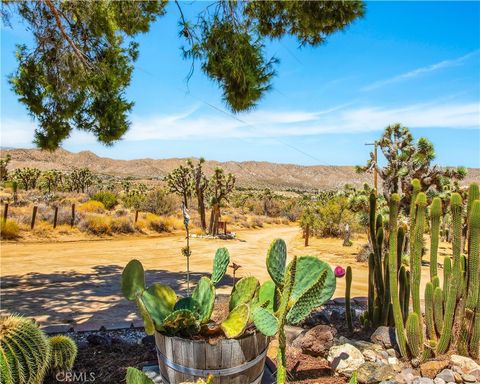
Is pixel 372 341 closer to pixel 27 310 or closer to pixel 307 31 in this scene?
pixel 307 31

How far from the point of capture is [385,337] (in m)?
4.10

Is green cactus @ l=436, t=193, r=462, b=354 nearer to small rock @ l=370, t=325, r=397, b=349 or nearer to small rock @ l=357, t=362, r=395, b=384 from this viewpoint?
small rock @ l=370, t=325, r=397, b=349

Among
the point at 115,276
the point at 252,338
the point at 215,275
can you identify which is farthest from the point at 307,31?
the point at 115,276

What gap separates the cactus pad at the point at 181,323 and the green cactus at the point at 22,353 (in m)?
0.95

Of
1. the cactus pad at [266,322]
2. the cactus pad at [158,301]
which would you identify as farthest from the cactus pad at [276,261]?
the cactus pad at [158,301]

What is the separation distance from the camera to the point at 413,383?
3.27 m

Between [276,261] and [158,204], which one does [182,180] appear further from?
[276,261]

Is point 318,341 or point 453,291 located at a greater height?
point 453,291

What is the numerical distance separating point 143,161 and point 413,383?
110m

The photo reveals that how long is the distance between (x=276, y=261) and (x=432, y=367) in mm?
2060

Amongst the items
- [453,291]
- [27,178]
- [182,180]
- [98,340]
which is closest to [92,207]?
[182,180]

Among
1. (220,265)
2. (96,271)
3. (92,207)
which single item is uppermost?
(220,265)

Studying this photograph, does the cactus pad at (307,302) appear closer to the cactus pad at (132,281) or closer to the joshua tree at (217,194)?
the cactus pad at (132,281)

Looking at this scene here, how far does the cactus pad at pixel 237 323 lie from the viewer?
2.57m
